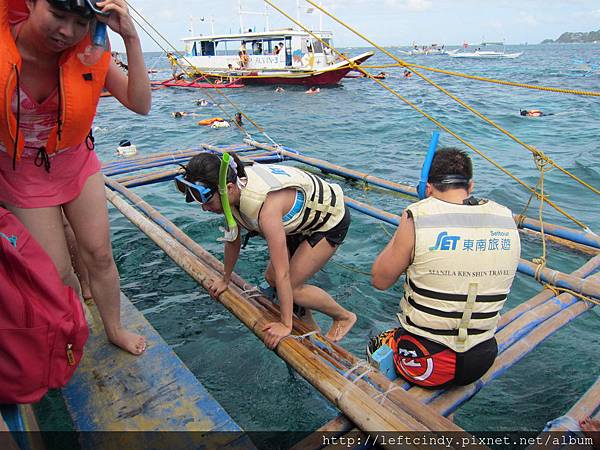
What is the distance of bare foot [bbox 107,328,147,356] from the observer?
2488mm

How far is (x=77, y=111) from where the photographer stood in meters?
1.96

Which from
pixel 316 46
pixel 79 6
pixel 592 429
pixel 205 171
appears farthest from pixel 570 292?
pixel 316 46

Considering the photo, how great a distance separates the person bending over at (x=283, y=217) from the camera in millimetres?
2488

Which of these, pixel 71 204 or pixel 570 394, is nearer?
pixel 71 204

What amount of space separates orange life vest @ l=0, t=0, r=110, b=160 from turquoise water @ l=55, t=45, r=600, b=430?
2.14 metres

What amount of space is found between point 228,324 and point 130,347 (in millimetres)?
1577

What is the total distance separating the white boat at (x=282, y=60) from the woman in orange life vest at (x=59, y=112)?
80.9 feet

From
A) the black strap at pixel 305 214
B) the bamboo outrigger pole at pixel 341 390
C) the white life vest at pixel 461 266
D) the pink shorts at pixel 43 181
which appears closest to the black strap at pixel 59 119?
the pink shorts at pixel 43 181

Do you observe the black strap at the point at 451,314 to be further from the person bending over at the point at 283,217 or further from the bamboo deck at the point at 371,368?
the person bending over at the point at 283,217

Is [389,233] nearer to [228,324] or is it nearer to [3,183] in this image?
[228,324]

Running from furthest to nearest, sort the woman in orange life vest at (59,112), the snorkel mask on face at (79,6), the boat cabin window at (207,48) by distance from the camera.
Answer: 1. the boat cabin window at (207,48)
2. the woman in orange life vest at (59,112)
3. the snorkel mask on face at (79,6)

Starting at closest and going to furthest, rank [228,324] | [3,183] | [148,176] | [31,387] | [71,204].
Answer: [31,387] → [3,183] → [71,204] → [228,324] → [148,176]

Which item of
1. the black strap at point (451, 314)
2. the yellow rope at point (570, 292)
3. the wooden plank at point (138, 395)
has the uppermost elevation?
the black strap at point (451, 314)

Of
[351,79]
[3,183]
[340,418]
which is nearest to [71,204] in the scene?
[3,183]
